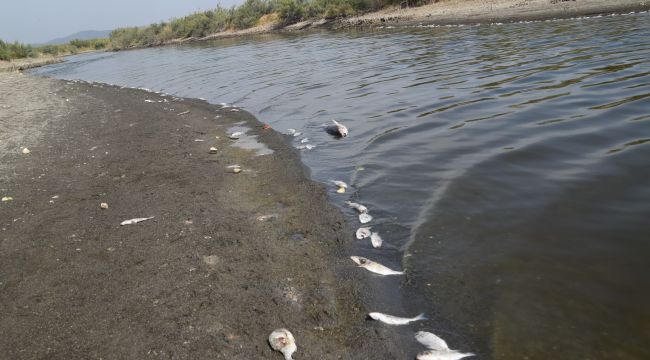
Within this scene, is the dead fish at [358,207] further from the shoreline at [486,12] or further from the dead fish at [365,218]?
the shoreline at [486,12]

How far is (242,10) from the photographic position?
65562mm

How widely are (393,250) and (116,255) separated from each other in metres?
3.27

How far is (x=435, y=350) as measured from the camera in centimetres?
316

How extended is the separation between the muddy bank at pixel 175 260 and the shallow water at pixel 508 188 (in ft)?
1.86

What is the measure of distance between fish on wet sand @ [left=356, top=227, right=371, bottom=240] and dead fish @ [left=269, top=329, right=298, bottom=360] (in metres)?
1.77

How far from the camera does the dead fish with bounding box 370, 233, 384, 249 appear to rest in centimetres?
474

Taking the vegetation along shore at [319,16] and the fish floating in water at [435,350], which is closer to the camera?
the fish floating in water at [435,350]

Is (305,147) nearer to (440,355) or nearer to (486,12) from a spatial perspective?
(440,355)

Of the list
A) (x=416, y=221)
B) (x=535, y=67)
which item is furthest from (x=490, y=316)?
(x=535, y=67)

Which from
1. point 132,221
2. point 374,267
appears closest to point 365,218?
point 374,267

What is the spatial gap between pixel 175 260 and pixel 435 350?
2.97 metres

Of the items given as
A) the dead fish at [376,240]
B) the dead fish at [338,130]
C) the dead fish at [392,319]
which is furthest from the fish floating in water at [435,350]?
the dead fish at [338,130]

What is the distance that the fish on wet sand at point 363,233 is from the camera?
16.1 feet

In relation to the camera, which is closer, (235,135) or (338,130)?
(338,130)
